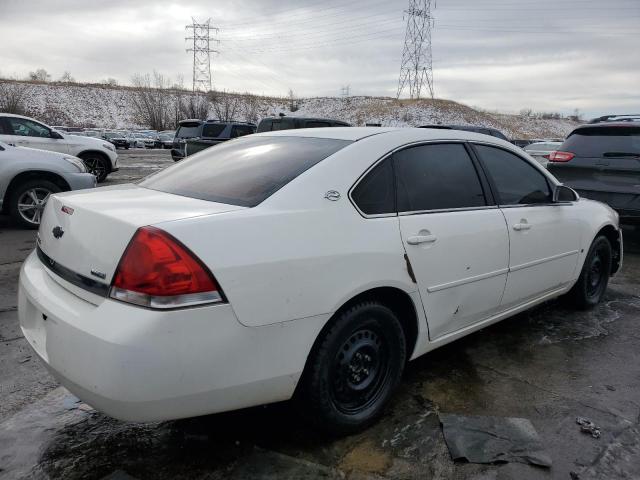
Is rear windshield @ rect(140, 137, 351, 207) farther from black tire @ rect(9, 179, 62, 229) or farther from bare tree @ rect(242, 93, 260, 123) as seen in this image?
bare tree @ rect(242, 93, 260, 123)

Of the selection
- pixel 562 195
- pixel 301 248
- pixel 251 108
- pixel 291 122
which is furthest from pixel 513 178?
pixel 251 108

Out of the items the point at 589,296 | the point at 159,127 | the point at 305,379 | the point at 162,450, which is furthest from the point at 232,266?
the point at 159,127

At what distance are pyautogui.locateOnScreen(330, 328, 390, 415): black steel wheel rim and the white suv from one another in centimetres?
1027

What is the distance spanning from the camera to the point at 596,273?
4695mm

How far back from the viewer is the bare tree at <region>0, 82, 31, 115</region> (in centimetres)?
4888

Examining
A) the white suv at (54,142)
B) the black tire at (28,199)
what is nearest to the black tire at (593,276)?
the black tire at (28,199)

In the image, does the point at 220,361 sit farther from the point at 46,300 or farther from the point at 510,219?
the point at 510,219

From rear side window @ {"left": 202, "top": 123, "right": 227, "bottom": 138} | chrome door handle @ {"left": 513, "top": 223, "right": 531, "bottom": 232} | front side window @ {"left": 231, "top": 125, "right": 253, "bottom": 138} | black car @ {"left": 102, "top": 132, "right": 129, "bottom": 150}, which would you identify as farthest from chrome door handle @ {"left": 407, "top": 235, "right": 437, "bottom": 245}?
black car @ {"left": 102, "top": 132, "right": 129, "bottom": 150}

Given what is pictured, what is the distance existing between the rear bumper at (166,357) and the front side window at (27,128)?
1010 centimetres

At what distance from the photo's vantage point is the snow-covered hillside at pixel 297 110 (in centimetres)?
5566

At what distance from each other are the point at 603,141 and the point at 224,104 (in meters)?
67.7

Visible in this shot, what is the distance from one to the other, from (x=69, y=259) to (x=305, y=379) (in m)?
1.19

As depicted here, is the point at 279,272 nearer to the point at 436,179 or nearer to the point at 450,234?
the point at 450,234

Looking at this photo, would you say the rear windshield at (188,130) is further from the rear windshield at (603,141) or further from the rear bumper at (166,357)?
the rear bumper at (166,357)
